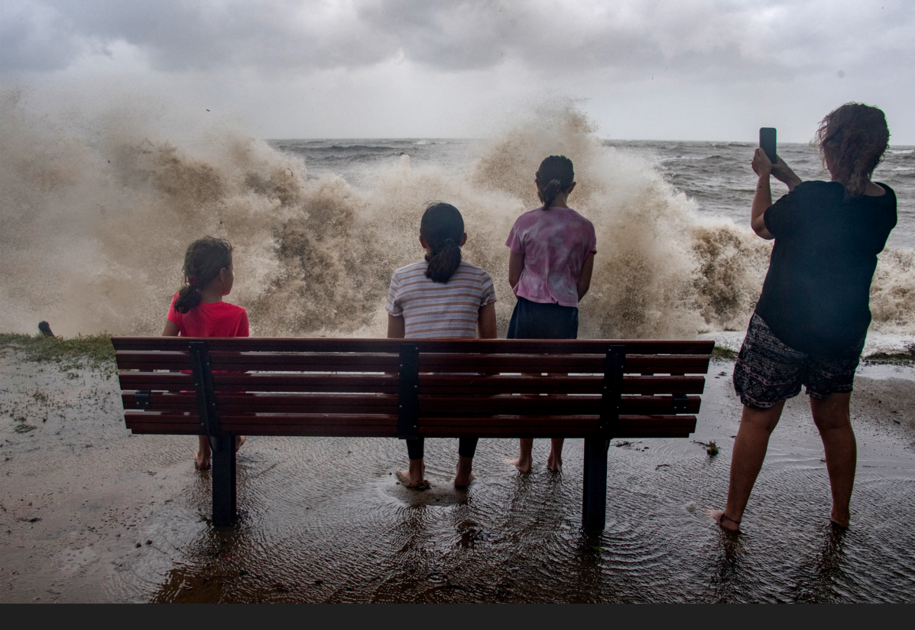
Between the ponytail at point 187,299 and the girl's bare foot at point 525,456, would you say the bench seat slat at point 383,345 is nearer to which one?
the ponytail at point 187,299

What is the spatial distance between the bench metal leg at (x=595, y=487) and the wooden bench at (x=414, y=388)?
0.05m

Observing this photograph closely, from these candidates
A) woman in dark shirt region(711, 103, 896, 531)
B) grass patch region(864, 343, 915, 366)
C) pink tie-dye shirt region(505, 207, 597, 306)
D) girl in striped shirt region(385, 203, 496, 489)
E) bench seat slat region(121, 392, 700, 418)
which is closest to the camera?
woman in dark shirt region(711, 103, 896, 531)

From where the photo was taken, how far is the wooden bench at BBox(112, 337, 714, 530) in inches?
91.7

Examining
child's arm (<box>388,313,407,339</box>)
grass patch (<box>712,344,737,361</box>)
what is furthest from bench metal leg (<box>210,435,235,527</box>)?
grass patch (<box>712,344,737,361</box>)

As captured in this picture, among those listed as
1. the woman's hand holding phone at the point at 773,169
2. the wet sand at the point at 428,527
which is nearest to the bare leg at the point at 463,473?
the wet sand at the point at 428,527

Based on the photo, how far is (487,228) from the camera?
8922 millimetres

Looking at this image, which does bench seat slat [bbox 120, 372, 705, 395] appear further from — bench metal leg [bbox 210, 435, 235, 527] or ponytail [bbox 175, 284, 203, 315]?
ponytail [bbox 175, 284, 203, 315]

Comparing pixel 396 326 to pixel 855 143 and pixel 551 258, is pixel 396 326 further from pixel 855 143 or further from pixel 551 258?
pixel 855 143

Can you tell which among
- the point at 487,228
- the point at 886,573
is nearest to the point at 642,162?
the point at 487,228

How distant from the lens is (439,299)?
264 cm

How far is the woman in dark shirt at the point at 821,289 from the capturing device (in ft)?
7.48

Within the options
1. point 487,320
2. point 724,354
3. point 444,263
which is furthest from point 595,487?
point 724,354

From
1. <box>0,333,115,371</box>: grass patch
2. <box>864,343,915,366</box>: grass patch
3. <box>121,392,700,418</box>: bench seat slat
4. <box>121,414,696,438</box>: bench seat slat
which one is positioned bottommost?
<box>864,343,915,366</box>: grass patch

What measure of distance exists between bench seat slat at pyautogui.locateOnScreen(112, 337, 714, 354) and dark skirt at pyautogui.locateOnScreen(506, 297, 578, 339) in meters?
0.59
